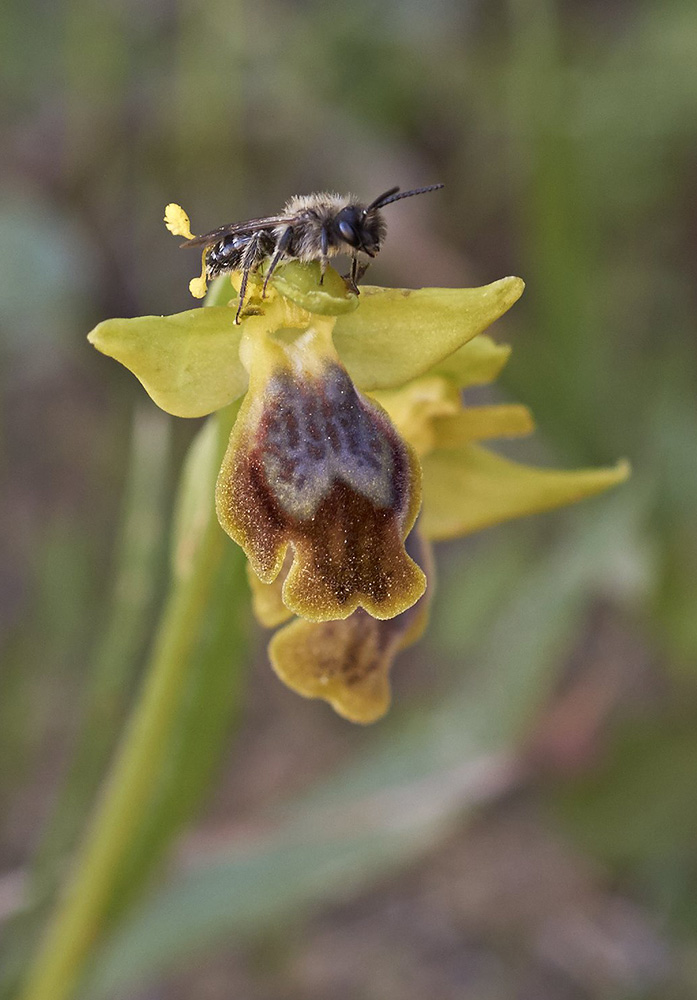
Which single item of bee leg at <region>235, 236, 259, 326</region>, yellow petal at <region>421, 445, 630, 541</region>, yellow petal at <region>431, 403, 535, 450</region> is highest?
bee leg at <region>235, 236, 259, 326</region>

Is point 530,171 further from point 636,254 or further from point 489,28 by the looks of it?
point 489,28

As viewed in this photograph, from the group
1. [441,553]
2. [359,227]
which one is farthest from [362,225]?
[441,553]

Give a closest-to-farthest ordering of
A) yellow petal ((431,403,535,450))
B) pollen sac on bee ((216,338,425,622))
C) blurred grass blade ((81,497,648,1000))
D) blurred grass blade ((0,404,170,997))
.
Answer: pollen sac on bee ((216,338,425,622)), yellow petal ((431,403,535,450)), blurred grass blade ((0,404,170,997)), blurred grass blade ((81,497,648,1000))

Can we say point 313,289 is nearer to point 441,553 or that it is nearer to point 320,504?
point 320,504

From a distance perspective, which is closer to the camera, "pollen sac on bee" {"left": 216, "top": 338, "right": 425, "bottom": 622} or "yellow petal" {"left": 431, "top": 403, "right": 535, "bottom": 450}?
"pollen sac on bee" {"left": 216, "top": 338, "right": 425, "bottom": 622}

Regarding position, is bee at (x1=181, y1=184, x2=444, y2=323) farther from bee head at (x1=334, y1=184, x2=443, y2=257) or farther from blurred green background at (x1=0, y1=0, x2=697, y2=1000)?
blurred green background at (x1=0, y1=0, x2=697, y2=1000)

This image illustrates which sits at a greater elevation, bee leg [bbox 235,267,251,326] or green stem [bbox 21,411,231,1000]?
bee leg [bbox 235,267,251,326]

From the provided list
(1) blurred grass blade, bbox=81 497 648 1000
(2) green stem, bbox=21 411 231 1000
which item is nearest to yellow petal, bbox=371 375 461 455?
(2) green stem, bbox=21 411 231 1000
